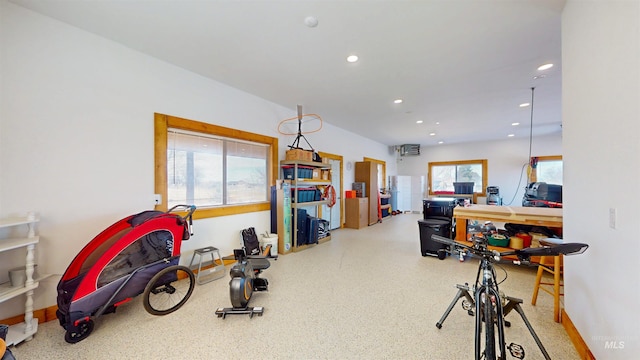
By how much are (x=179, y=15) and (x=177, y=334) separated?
291 centimetres

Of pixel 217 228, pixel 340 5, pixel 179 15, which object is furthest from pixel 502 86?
pixel 217 228

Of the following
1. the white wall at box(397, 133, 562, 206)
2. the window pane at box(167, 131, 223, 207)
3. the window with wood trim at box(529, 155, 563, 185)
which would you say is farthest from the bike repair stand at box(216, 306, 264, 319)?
the window with wood trim at box(529, 155, 563, 185)

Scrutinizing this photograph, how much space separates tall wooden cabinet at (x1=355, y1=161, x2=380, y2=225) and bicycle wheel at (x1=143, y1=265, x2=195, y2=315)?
5313 mm

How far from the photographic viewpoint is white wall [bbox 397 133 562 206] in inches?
301

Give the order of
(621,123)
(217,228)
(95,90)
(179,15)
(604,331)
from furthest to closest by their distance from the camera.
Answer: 1. (217,228)
2. (95,90)
3. (179,15)
4. (604,331)
5. (621,123)

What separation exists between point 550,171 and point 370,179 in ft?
20.5

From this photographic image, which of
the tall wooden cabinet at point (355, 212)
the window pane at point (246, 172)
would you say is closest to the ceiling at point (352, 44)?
the window pane at point (246, 172)

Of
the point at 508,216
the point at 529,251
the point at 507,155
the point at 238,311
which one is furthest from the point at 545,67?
the point at 507,155

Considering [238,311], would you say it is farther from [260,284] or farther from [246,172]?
→ [246,172]

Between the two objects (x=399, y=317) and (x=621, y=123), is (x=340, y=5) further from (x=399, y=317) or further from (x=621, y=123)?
(x=399, y=317)

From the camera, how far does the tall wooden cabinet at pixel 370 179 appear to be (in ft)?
23.0

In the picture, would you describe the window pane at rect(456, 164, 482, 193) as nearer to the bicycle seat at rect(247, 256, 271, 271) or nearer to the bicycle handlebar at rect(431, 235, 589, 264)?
the bicycle handlebar at rect(431, 235, 589, 264)

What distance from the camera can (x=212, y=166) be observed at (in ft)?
12.1

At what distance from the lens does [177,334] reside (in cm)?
200
